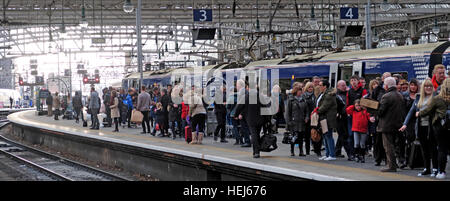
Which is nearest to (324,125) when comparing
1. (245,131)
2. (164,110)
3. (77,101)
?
(245,131)

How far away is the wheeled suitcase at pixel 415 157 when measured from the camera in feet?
34.7

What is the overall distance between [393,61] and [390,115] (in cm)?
895

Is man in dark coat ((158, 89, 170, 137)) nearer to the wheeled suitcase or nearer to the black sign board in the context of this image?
the wheeled suitcase

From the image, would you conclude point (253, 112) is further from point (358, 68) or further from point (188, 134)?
point (358, 68)

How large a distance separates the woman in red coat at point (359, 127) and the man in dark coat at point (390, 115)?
1.32 metres

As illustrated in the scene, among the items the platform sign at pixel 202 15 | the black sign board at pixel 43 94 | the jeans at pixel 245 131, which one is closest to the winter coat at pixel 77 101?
the platform sign at pixel 202 15

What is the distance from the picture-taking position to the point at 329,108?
11.9m

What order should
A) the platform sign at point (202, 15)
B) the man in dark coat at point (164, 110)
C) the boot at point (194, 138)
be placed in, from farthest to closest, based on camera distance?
the platform sign at point (202, 15) → the man in dark coat at point (164, 110) → the boot at point (194, 138)

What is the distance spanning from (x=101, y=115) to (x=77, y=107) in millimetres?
2747

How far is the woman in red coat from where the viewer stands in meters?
11.6

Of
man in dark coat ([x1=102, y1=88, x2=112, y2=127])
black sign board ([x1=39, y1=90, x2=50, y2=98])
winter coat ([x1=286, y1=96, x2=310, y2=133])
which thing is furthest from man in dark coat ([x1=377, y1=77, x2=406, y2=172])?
black sign board ([x1=39, y1=90, x2=50, y2=98])

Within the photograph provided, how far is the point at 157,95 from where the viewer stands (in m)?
20.6

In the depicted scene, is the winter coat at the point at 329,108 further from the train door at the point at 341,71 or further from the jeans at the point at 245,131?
the train door at the point at 341,71
